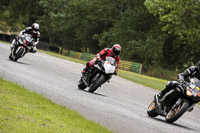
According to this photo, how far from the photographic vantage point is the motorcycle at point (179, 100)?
9695mm

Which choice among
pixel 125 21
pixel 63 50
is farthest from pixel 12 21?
pixel 125 21

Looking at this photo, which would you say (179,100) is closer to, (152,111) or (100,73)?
Result: (152,111)

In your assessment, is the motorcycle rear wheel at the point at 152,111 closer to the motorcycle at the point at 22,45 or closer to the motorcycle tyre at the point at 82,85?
the motorcycle tyre at the point at 82,85

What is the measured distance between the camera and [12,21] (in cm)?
6638

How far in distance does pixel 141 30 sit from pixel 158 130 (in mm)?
46921

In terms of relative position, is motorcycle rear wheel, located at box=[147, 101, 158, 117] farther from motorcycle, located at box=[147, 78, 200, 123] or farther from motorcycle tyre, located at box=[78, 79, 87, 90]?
motorcycle tyre, located at box=[78, 79, 87, 90]

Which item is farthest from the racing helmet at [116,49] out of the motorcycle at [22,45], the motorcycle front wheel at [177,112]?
the motorcycle at [22,45]

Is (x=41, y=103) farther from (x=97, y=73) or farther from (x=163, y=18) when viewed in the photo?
(x=163, y=18)

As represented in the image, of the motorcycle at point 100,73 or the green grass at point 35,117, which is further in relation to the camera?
the motorcycle at point 100,73

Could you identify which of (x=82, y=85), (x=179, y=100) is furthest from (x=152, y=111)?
(x=82, y=85)

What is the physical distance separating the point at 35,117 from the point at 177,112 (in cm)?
387

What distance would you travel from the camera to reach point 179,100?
32.4 ft

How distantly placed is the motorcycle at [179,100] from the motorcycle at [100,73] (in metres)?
2.87

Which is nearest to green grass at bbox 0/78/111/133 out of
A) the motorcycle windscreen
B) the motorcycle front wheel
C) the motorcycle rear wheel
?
the motorcycle front wheel
